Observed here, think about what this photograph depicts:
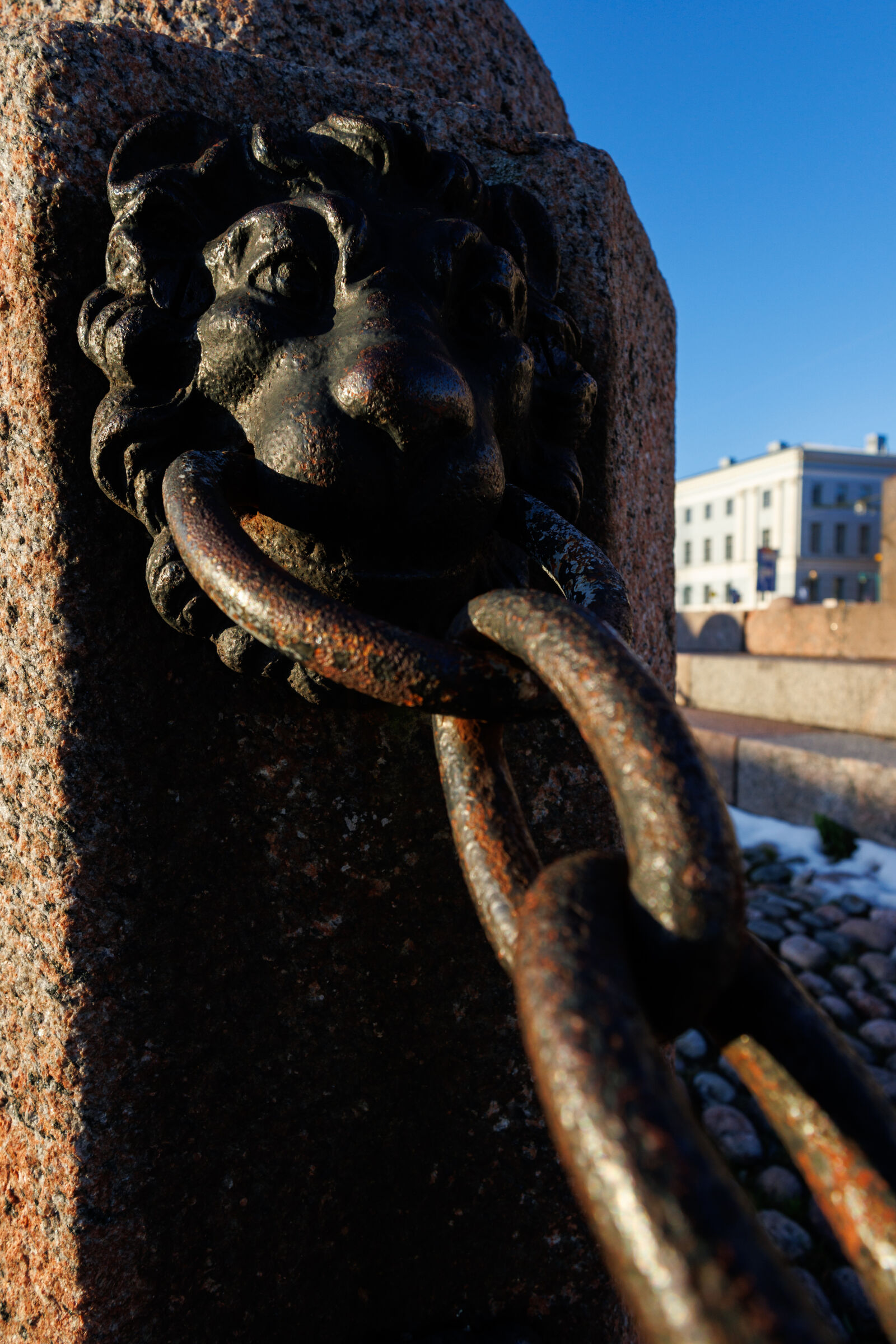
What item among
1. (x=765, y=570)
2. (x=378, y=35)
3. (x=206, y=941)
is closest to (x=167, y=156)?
(x=378, y=35)

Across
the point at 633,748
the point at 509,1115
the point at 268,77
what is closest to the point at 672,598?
the point at 509,1115

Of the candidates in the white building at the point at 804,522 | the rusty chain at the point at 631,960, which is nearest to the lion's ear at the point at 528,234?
the rusty chain at the point at 631,960

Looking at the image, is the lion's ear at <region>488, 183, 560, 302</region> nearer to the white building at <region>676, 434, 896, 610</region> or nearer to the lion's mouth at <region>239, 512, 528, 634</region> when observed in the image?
the lion's mouth at <region>239, 512, 528, 634</region>

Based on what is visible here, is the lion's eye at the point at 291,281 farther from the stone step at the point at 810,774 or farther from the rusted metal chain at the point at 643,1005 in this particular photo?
the stone step at the point at 810,774

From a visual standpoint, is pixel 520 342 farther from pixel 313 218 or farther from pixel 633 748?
pixel 633 748

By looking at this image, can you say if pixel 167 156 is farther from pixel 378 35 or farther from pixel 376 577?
pixel 376 577

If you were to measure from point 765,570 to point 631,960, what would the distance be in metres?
30.8

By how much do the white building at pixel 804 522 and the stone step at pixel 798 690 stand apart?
32172 millimetres

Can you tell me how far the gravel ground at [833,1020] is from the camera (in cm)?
189

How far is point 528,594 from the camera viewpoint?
56cm

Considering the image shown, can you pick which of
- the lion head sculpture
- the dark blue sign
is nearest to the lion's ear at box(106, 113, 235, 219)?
the lion head sculpture

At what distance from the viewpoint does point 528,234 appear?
3.39 feet

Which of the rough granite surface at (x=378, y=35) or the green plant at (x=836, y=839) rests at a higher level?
the rough granite surface at (x=378, y=35)

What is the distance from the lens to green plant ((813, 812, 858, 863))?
4566 millimetres
